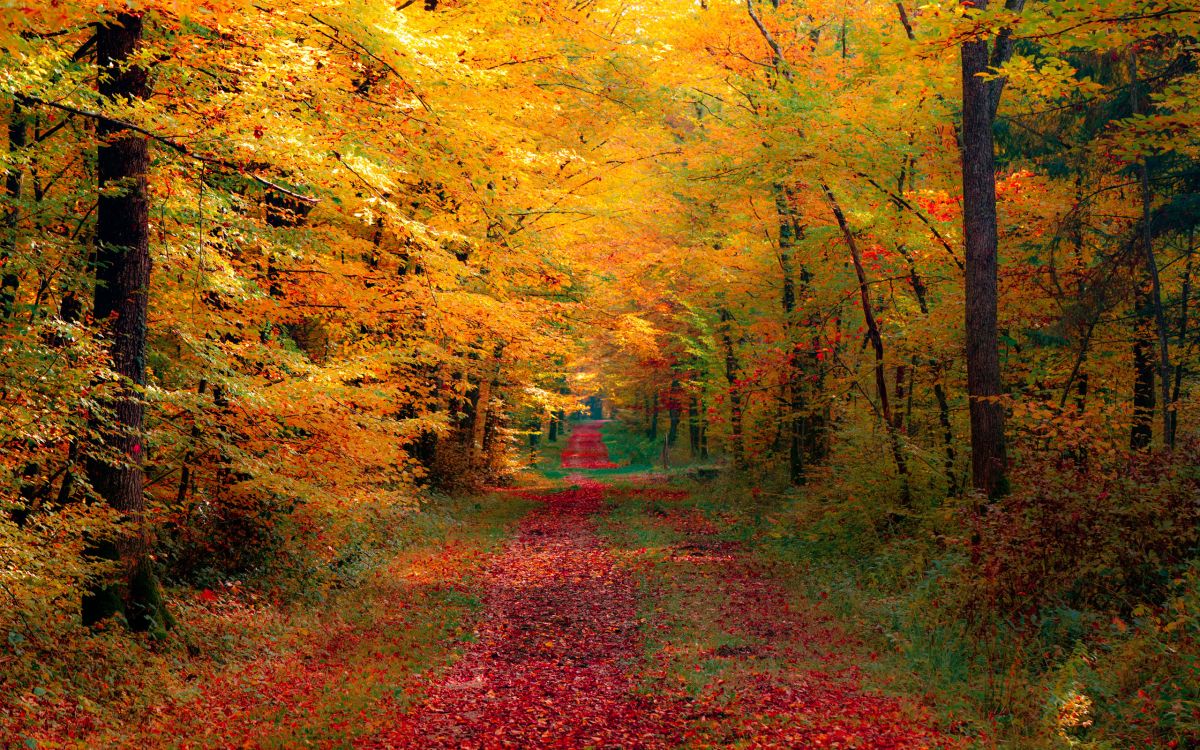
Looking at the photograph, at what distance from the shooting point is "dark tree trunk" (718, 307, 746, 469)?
22453 millimetres

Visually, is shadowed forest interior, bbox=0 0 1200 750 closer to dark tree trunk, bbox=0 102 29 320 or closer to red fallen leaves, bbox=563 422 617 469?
dark tree trunk, bbox=0 102 29 320

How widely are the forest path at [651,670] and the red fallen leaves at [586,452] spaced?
32.2m

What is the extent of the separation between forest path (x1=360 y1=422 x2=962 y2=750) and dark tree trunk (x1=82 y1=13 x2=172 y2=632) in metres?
3.41

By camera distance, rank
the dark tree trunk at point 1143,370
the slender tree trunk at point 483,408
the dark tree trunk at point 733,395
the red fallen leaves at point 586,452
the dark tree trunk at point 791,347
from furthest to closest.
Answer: the red fallen leaves at point 586,452, the slender tree trunk at point 483,408, the dark tree trunk at point 733,395, the dark tree trunk at point 791,347, the dark tree trunk at point 1143,370

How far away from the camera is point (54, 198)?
7.97 m

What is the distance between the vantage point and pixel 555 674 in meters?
8.63

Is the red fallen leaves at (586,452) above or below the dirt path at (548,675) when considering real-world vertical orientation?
above

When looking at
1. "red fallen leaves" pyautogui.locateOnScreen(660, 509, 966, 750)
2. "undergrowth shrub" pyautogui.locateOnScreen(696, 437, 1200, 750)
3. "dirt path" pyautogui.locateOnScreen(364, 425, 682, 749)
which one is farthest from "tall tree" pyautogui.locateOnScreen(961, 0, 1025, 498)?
"dirt path" pyautogui.locateOnScreen(364, 425, 682, 749)

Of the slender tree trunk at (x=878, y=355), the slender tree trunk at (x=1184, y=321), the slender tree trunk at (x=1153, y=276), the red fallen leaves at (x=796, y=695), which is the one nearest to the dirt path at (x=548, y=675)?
the red fallen leaves at (x=796, y=695)

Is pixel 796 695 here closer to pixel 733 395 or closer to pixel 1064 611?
pixel 1064 611

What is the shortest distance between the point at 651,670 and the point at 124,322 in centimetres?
679

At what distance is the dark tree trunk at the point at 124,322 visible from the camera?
7.77 m

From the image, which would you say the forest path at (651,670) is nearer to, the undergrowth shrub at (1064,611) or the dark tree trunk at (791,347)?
the undergrowth shrub at (1064,611)

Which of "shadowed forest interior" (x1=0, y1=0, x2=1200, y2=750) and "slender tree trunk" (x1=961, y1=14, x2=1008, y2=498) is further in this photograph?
"slender tree trunk" (x1=961, y1=14, x2=1008, y2=498)
